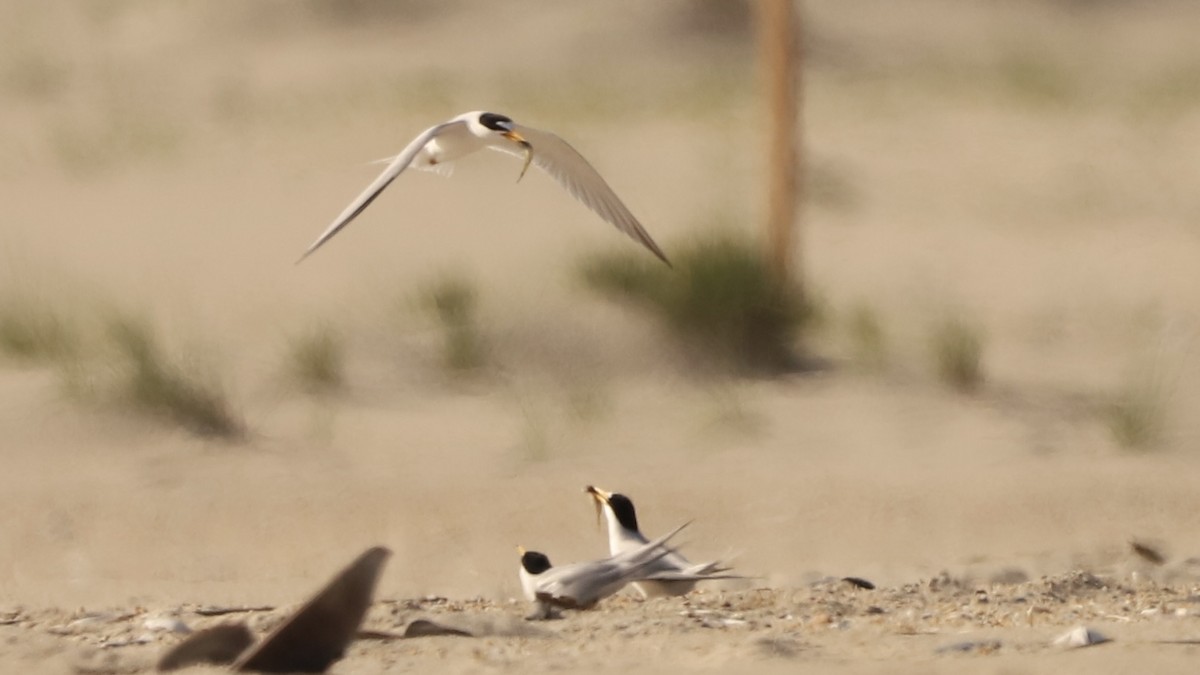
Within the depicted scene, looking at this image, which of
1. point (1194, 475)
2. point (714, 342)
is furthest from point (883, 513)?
point (714, 342)

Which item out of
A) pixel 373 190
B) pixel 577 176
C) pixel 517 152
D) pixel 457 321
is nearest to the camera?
pixel 373 190

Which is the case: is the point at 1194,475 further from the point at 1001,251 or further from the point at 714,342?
the point at 1001,251

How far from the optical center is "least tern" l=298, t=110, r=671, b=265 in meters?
7.62

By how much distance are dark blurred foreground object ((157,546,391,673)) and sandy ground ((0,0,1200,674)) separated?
0.74ft

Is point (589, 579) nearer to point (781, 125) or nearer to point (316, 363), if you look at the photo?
point (316, 363)

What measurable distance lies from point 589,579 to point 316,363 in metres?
4.67

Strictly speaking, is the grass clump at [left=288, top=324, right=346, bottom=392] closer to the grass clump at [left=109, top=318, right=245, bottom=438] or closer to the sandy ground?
the sandy ground

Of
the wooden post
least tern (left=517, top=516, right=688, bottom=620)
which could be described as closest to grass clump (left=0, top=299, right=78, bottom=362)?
the wooden post

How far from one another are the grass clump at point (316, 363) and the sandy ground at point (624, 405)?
10 centimetres

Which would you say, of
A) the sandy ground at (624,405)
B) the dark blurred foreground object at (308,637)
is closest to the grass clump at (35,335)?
the sandy ground at (624,405)

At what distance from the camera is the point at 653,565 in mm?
6965

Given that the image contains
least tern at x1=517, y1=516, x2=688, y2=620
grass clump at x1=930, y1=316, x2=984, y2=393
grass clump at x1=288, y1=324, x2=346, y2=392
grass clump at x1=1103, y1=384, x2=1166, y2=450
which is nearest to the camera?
least tern at x1=517, y1=516, x2=688, y2=620

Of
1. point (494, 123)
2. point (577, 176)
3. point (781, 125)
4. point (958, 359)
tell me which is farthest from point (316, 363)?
point (494, 123)

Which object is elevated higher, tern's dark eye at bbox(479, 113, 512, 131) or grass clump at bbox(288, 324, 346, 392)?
tern's dark eye at bbox(479, 113, 512, 131)
